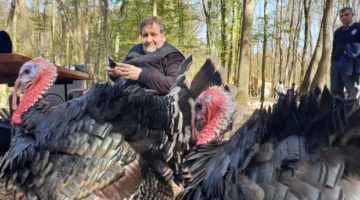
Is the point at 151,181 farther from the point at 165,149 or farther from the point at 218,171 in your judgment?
the point at 218,171

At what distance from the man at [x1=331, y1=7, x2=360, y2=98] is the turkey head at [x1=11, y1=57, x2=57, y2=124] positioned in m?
4.01

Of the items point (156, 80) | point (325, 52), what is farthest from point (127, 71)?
point (325, 52)

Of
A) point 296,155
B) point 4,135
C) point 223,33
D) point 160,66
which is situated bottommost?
point 4,135

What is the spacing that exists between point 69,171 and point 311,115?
159cm

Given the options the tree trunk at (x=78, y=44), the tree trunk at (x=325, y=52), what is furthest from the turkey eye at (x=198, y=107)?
the tree trunk at (x=78, y=44)

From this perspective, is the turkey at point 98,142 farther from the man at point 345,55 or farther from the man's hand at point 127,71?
the man at point 345,55

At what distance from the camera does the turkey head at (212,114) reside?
3.37m

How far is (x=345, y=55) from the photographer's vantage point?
642 centimetres

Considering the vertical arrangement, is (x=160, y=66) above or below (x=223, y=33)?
below

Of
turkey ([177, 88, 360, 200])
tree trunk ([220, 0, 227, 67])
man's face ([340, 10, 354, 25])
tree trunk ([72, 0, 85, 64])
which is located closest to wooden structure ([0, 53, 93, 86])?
turkey ([177, 88, 360, 200])

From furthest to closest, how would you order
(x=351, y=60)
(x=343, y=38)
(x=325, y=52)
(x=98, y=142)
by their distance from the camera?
1. (x=325, y=52)
2. (x=343, y=38)
3. (x=351, y=60)
4. (x=98, y=142)

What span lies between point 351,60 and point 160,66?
3349mm

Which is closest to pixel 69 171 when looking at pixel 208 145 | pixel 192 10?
pixel 208 145

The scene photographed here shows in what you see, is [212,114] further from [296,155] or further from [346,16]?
[346,16]
